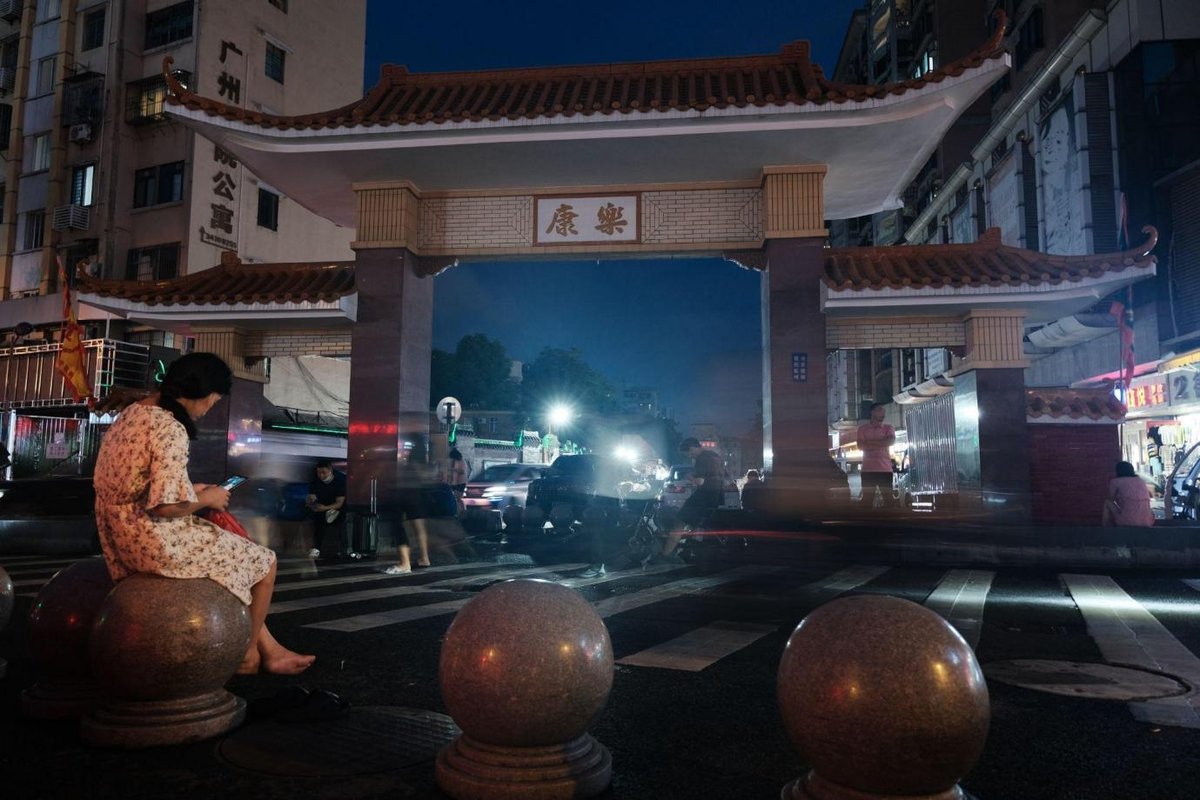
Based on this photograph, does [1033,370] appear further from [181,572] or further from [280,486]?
[181,572]

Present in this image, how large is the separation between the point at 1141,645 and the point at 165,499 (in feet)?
22.0

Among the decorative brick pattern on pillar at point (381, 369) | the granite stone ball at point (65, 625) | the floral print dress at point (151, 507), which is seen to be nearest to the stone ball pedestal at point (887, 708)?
the floral print dress at point (151, 507)

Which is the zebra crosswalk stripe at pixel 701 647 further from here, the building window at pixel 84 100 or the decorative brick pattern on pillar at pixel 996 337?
the building window at pixel 84 100

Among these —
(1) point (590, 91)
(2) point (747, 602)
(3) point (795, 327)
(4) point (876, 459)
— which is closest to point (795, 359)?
(3) point (795, 327)

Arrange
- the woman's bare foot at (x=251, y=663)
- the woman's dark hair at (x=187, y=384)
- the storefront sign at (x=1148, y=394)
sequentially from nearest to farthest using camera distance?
the woman's dark hair at (x=187, y=384)
the woman's bare foot at (x=251, y=663)
the storefront sign at (x=1148, y=394)

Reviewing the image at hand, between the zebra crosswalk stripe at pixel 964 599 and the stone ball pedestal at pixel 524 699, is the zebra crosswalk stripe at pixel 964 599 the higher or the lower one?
the lower one

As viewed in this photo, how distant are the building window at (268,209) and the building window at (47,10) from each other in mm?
12025

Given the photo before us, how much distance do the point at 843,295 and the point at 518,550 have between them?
7082mm

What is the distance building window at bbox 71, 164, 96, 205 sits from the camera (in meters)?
26.7

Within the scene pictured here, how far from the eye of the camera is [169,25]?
86.1ft

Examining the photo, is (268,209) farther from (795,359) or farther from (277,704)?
(277,704)

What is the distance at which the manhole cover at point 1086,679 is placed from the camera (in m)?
4.50

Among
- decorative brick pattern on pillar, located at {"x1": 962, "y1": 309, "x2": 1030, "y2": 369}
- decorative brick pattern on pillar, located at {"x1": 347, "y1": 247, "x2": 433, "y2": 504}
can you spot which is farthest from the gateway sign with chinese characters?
decorative brick pattern on pillar, located at {"x1": 962, "y1": 309, "x2": 1030, "y2": 369}

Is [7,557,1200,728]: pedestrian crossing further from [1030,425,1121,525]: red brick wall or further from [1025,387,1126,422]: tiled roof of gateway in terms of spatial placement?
[1025,387,1126,422]: tiled roof of gateway
